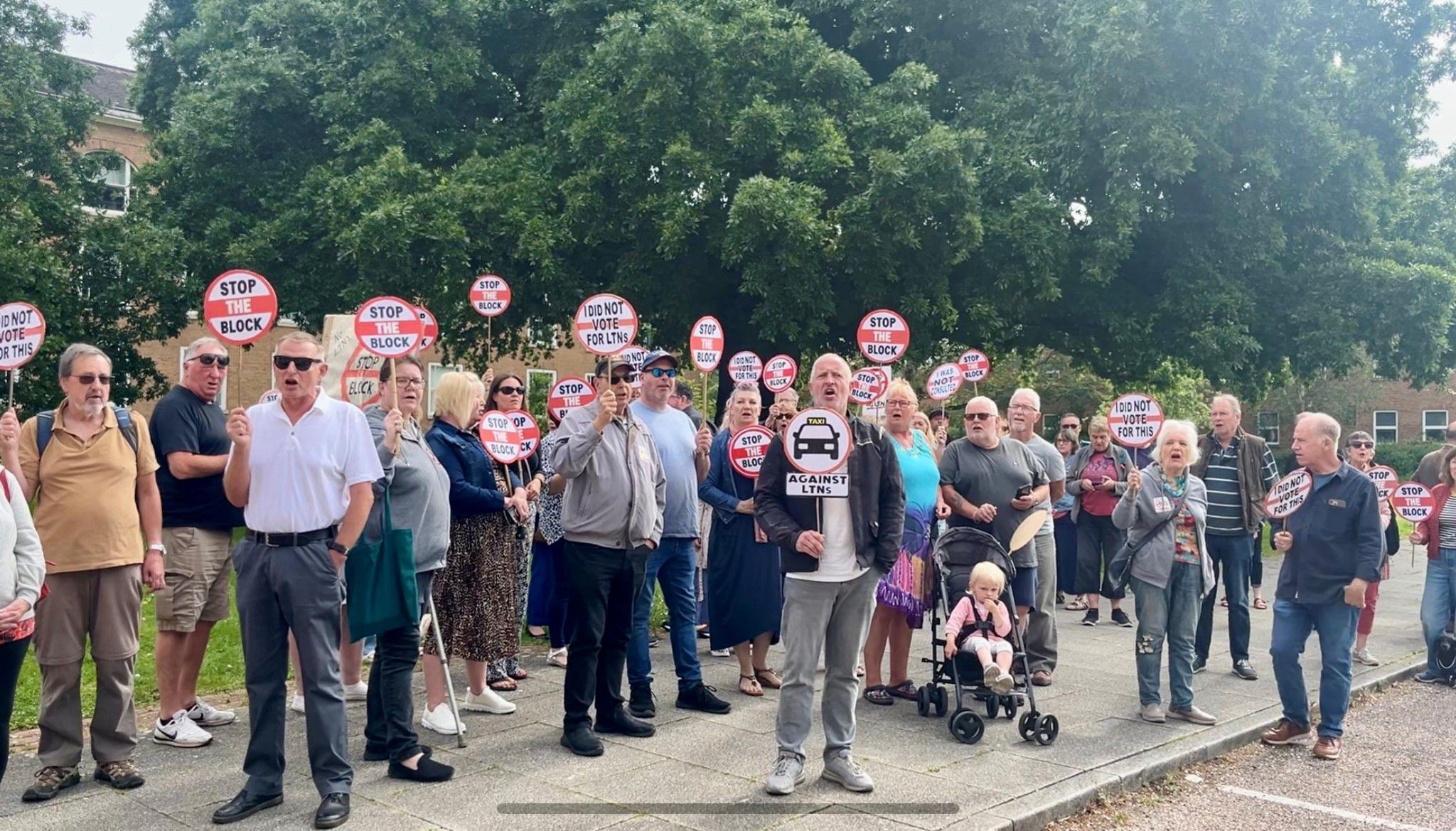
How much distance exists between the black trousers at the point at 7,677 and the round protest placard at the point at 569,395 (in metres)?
4.53

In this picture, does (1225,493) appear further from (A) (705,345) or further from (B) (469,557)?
(B) (469,557)

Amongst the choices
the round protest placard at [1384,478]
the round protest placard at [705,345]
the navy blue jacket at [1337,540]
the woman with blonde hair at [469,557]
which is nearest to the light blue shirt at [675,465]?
the woman with blonde hair at [469,557]

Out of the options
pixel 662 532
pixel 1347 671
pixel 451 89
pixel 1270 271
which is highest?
pixel 451 89

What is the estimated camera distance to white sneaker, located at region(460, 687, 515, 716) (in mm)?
6867

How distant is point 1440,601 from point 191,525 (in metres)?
8.87

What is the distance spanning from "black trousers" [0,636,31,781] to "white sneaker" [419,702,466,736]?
2.13 metres

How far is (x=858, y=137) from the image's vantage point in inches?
666

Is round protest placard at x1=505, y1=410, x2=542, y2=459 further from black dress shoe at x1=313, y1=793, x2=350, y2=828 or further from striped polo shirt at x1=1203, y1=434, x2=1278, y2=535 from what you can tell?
striped polo shirt at x1=1203, y1=434, x2=1278, y2=535

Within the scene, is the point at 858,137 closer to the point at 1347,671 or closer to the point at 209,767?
the point at 1347,671

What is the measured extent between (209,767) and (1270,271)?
1727 cm

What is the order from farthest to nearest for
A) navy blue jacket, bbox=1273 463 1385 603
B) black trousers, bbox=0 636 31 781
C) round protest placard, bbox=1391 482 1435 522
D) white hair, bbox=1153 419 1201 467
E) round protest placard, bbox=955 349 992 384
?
round protest placard, bbox=955 349 992 384
round protest placard, bbox=1391 482 1435 522
white hair, bbox=1153 419 1201 467
navy blue jacket, bbox=1273 463 1385 603
black trousers, bbox=0 636 31 781

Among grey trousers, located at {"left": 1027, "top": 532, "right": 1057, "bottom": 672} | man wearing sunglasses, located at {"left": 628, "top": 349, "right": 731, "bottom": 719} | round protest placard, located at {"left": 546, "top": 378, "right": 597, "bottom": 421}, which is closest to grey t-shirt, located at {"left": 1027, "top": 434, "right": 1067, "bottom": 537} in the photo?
grey trousers, located at {"left": 1027, "top": 532, "right": 1057, "bottom": 672}

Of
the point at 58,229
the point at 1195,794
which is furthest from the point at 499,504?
the point at 58,229

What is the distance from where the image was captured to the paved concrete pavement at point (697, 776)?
500 cm
